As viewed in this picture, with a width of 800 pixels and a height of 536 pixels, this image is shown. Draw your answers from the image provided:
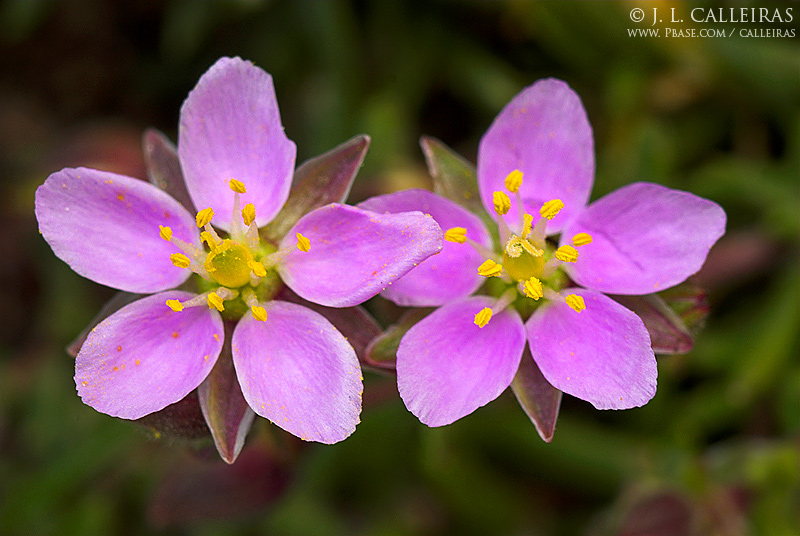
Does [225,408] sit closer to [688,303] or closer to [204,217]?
[204,217]

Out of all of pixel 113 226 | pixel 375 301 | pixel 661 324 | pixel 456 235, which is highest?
pixel 113 226

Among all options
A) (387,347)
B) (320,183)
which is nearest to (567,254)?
(387,347)

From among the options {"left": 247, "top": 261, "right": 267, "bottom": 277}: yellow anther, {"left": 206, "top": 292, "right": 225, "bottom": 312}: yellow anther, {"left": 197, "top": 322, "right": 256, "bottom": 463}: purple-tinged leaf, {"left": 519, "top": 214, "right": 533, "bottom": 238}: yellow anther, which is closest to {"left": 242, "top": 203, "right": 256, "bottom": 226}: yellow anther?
{"left": 247, "top": 261, "right": 267, "bottom": 277}: yellow anther

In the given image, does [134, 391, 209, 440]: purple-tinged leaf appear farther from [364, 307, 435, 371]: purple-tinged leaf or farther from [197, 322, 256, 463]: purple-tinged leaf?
[364, 307, 435, 371]: purple-tinged leaf

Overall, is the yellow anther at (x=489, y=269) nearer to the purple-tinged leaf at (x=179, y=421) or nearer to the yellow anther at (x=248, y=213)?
the yellow anther at (x=248, y=213)

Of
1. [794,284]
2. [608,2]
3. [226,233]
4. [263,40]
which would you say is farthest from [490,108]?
[226,233]

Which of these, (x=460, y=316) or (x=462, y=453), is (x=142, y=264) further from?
(x=462, y=453)
